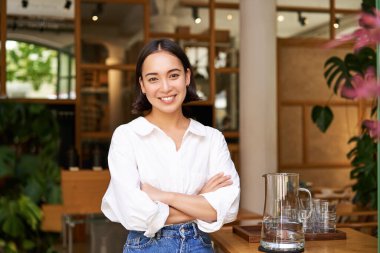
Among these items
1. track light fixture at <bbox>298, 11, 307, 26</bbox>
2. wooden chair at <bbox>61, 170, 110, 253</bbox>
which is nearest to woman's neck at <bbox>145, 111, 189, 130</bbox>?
wooden chair at <bbox>61, 170, 110, 253</bbox>

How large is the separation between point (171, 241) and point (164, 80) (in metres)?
0.52

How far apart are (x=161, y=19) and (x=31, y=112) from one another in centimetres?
580

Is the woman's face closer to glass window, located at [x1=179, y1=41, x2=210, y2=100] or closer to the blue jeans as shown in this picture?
the blue jeans

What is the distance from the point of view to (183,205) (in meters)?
1.83

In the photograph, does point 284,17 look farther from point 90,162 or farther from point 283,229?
point 283,229

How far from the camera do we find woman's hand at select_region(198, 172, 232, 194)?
6.29 feet

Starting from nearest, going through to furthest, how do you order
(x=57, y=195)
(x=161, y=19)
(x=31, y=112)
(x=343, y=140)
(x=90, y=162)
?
(x=31, y=112) → (x=57, y=195) → (x=90, y=162) → (x=161, y=19) → (x=343, y=140)

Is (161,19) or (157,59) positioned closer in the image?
(157,59)

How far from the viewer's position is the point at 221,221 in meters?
1.88

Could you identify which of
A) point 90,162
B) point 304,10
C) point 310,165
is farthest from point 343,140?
point 90,162

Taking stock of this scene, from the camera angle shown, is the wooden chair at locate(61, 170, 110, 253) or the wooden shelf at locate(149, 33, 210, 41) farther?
the wooden shelf at locate(149, 33, 210, 41)

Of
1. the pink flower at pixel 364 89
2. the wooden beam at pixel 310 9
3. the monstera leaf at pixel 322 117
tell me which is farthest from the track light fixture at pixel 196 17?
the pink flower at pixel 364 89

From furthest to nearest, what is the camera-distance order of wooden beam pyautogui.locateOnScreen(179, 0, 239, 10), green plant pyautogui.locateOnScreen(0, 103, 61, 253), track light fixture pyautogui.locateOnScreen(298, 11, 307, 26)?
track light fixture pyautogui.locateOnScreen(298, 11, 307, 26)
wooden beam pyautogui.locateOnScreen(179, 0, 239, 10)
green plant pyautogui.locateOnScreen(0, 103, 61, 253)

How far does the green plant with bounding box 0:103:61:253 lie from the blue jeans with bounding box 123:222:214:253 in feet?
1.94
